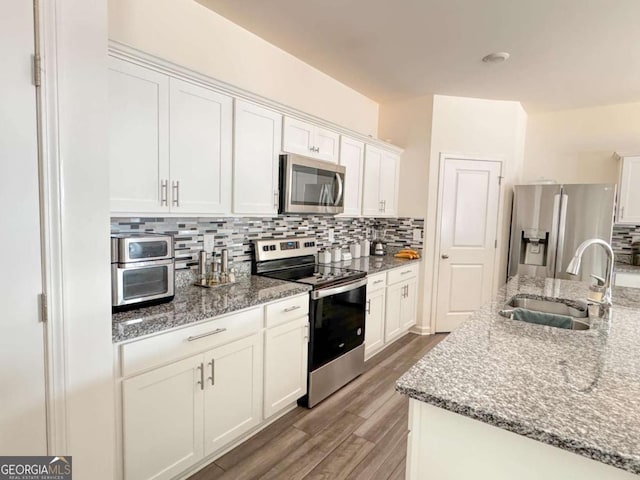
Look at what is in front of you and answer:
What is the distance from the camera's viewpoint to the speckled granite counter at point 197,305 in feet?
4.97

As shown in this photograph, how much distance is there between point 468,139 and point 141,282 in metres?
3.73

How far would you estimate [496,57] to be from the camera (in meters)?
2.90

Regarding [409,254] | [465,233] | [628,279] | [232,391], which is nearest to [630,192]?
[628,279]

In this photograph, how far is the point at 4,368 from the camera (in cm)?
114

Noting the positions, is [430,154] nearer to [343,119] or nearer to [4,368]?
[343,119]

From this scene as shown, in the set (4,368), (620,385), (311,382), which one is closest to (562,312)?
(620,385)

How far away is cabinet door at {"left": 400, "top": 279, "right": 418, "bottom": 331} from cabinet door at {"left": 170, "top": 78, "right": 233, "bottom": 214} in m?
2.35

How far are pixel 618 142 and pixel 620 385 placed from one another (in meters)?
4.17

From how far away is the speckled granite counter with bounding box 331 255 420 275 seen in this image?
3228mm

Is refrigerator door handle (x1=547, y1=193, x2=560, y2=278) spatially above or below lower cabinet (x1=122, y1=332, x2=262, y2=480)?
above

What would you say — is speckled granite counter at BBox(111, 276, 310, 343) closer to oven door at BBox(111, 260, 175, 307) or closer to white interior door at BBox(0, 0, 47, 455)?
oven door at BBox(111, 260, 175, 307)

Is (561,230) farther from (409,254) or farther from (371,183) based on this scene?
(371,183)

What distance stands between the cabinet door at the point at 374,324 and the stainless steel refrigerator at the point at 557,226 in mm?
1741

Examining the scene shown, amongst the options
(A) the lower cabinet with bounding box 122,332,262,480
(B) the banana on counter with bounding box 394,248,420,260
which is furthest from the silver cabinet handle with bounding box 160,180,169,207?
(B) the banana on counter with bounding box 394,248,420,260
